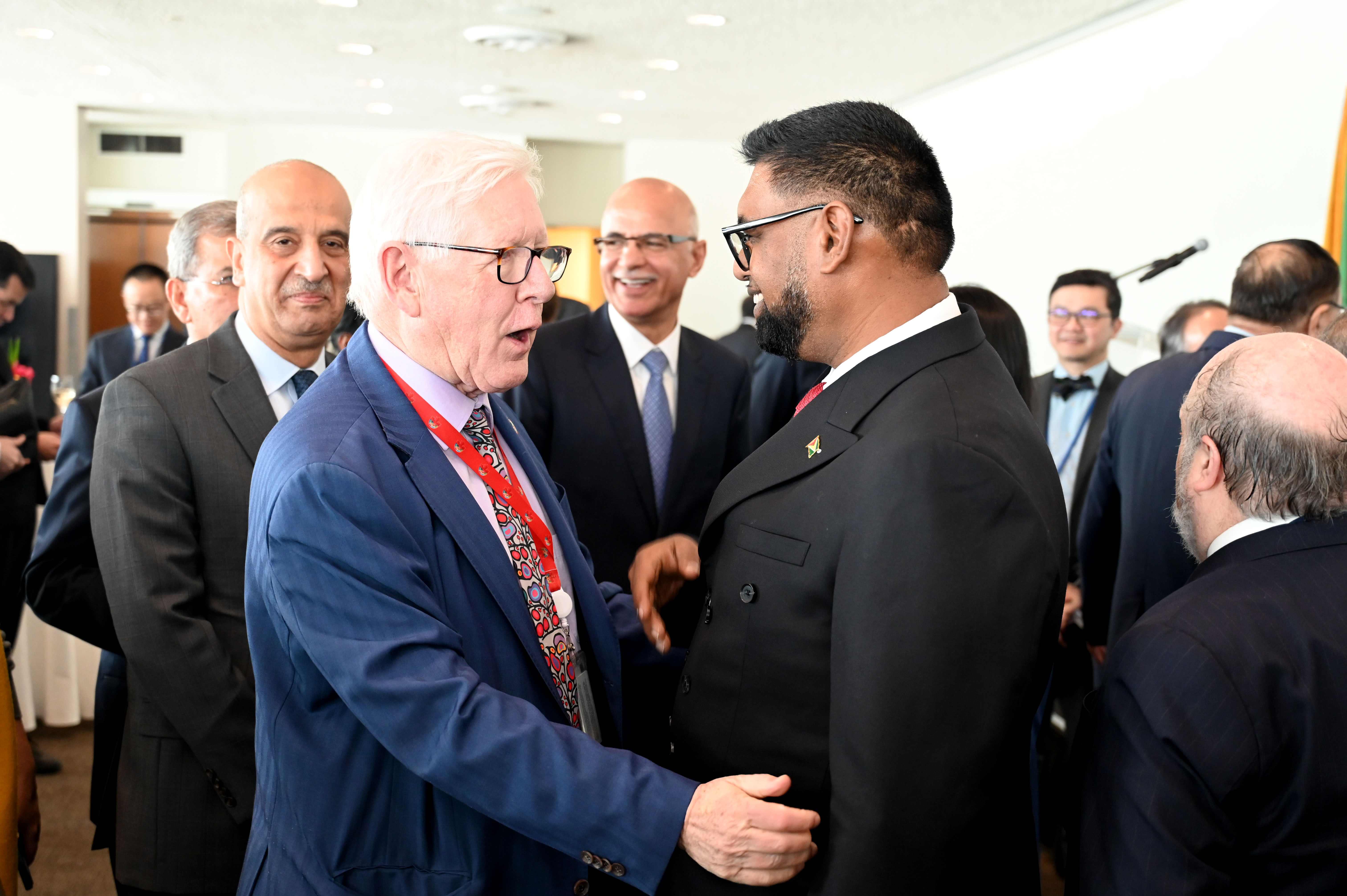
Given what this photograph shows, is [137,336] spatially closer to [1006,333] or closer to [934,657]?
[1006,333]

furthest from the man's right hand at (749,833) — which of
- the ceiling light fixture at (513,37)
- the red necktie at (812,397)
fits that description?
the ceiling light fixture at (513,37)

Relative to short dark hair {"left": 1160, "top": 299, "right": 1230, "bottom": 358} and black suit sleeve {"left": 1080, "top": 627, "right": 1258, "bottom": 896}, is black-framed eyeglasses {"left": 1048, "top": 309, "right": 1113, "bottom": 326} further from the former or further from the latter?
black suit sleeve {"left": 1080, "top": 627, "right": 1258, "bottom": 896}

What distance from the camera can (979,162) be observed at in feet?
28.3

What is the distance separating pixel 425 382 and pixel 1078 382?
133 inches

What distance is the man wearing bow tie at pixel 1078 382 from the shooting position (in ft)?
13.1

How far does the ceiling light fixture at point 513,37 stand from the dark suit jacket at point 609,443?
487 cm

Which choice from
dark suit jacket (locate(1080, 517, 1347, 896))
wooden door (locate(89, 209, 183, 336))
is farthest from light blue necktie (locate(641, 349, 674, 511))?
wooden door (locate(89, 209, 183, 336))

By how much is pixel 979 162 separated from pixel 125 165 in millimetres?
9481

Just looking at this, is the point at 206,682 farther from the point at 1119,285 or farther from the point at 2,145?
the point at 2,145

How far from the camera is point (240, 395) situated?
2.10 meters

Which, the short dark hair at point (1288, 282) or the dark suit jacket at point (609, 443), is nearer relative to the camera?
the dark suit jacket at point (609, 443)

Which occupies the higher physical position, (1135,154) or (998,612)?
(1135,154)

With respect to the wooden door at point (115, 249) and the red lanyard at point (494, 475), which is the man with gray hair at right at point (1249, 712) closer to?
the red lanyard at point (494, 475)

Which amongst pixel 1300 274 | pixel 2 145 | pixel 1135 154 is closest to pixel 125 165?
pixel 2 145
